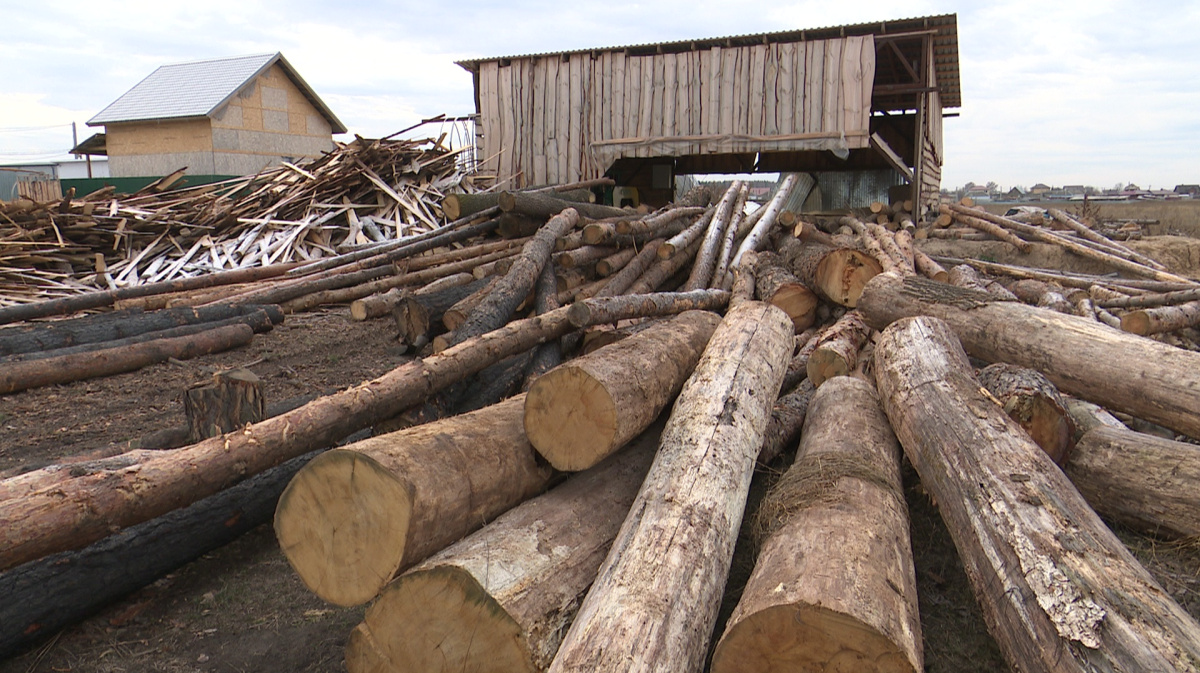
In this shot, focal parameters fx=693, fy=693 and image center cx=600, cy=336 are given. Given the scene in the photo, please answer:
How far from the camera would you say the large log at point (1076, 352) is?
387cm

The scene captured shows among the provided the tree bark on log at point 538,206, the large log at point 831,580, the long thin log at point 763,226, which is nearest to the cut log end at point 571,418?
the large log at point 831,580

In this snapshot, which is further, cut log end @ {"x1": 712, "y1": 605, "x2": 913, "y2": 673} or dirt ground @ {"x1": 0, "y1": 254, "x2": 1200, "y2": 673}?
dirt ground @ {"x1": 0, "y1": 254, "x2": 1200, "y2": 673}

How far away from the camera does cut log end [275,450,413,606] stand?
264 centimetres

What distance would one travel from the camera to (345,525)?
2.73 m

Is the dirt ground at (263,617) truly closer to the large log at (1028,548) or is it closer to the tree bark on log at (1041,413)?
the large log at (1028,548)

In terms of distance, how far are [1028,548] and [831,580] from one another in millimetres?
901

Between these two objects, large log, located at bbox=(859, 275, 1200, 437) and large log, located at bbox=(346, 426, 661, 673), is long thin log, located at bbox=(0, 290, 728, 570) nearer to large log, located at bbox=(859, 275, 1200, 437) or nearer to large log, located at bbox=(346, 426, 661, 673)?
large log, located at bbox=(346, 426, 661, 673)

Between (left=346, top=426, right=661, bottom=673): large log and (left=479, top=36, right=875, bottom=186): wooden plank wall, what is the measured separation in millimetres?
11918

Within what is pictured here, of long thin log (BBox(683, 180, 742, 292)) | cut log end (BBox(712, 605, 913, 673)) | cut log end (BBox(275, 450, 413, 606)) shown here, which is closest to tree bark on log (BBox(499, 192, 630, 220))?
long thin log (BBox(683, 180, 742, 292))

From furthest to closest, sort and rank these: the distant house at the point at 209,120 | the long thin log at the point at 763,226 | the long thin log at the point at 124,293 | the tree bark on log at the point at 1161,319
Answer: the distant house at the point at 209,120, the long thin log at the point at 763,226, the long thin log at the point at 124,293, the tree bark on log at the point at 1161,319

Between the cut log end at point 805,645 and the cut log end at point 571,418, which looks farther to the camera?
the cut log end at point 571,418

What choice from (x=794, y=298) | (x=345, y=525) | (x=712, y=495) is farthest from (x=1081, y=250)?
(x=345, y=525)

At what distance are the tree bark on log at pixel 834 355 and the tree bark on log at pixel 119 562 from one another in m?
3.75

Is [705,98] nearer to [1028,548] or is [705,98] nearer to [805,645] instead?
[1028,548]
